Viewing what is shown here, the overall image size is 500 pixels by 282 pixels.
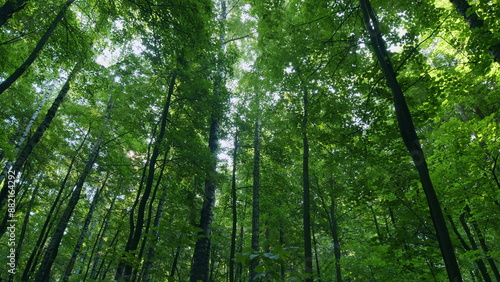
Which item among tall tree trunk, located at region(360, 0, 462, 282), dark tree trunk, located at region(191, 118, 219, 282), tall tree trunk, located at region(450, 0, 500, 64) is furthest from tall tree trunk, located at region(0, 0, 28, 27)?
tall tree trunk, located at region(450, 0, 500, 64)

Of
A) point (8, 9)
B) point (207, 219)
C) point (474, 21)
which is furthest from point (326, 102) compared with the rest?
point (8, 9)

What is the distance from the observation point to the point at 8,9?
478 centimetres

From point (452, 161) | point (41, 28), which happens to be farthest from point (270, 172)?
point (41, 28)

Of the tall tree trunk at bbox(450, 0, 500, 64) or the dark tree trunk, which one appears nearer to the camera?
the tall tree trunk at bbox(450, 0, 500, 64)

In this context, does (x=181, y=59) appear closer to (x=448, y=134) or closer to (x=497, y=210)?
(x=448, y=134)

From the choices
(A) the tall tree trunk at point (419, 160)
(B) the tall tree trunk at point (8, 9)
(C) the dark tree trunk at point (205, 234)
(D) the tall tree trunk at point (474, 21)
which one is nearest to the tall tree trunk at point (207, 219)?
(C) the dark tree trunk at point (205, 234)

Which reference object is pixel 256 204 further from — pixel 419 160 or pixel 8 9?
pixel 8 9

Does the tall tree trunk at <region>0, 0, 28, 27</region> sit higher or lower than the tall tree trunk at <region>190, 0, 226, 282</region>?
higher

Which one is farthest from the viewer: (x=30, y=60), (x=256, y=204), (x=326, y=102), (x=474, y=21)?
(x=256, y=204)

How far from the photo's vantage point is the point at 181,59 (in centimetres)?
643

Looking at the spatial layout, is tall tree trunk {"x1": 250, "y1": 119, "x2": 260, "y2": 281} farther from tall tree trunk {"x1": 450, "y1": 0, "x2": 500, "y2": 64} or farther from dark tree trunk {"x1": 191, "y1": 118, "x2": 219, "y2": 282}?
tall tree trunk {"x1": 450, "y1": 0, "x2": 500, "y2": 64}

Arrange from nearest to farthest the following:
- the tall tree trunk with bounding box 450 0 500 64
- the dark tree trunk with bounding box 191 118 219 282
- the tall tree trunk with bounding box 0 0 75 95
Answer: the tall tree trunk with bounding box 0 0 75 95, the tall tree trunk with bounding box 450 0 500 64, the dark tree trunk with bounding box 191 118 219 282

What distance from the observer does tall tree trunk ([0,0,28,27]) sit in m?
4.68

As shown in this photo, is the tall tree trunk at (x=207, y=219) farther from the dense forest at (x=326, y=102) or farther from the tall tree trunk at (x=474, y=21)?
the tall tree trunk at (x=474, y=21)
